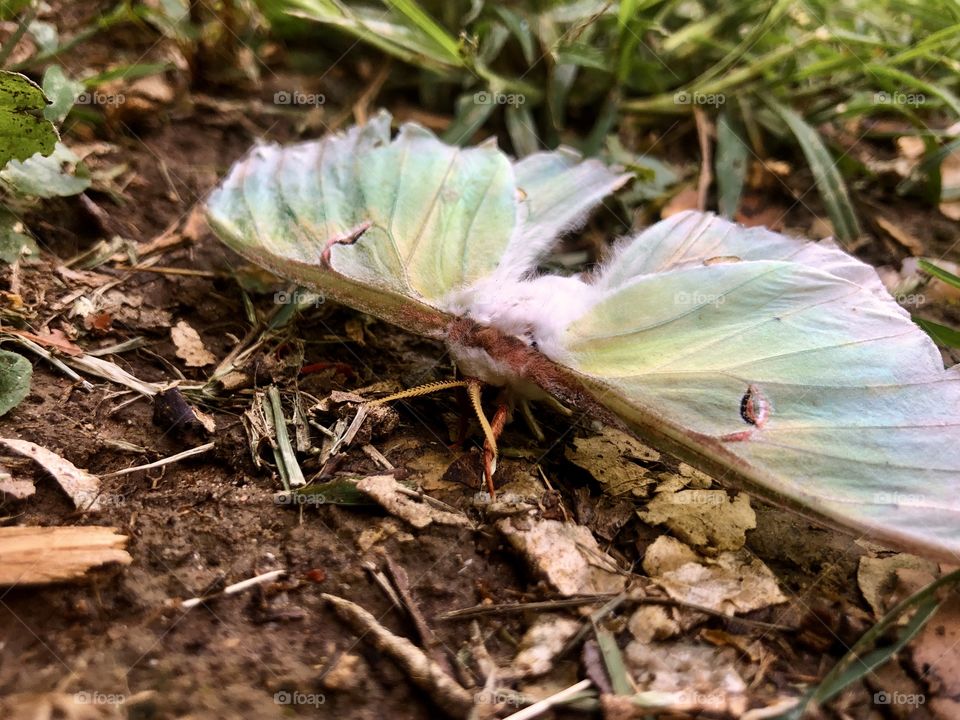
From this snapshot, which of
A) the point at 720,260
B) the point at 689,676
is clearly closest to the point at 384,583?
the point at 689,676

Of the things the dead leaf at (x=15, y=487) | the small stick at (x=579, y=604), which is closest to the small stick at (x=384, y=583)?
the small stick at (x=579, y=604)

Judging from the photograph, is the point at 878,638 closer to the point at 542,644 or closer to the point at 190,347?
the point at 542,644

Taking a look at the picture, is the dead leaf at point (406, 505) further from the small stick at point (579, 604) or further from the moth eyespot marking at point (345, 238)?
the moth eyespot marking at point (345, 238)

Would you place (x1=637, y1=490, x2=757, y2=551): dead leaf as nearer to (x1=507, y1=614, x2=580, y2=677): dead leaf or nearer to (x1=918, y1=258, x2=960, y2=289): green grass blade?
(x1=507, y1=614, x2=580, y2=677): dead leaf

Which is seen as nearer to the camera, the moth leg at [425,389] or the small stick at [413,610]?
the small stick at [413,610]

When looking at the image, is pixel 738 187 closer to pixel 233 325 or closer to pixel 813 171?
pixel 813 171
